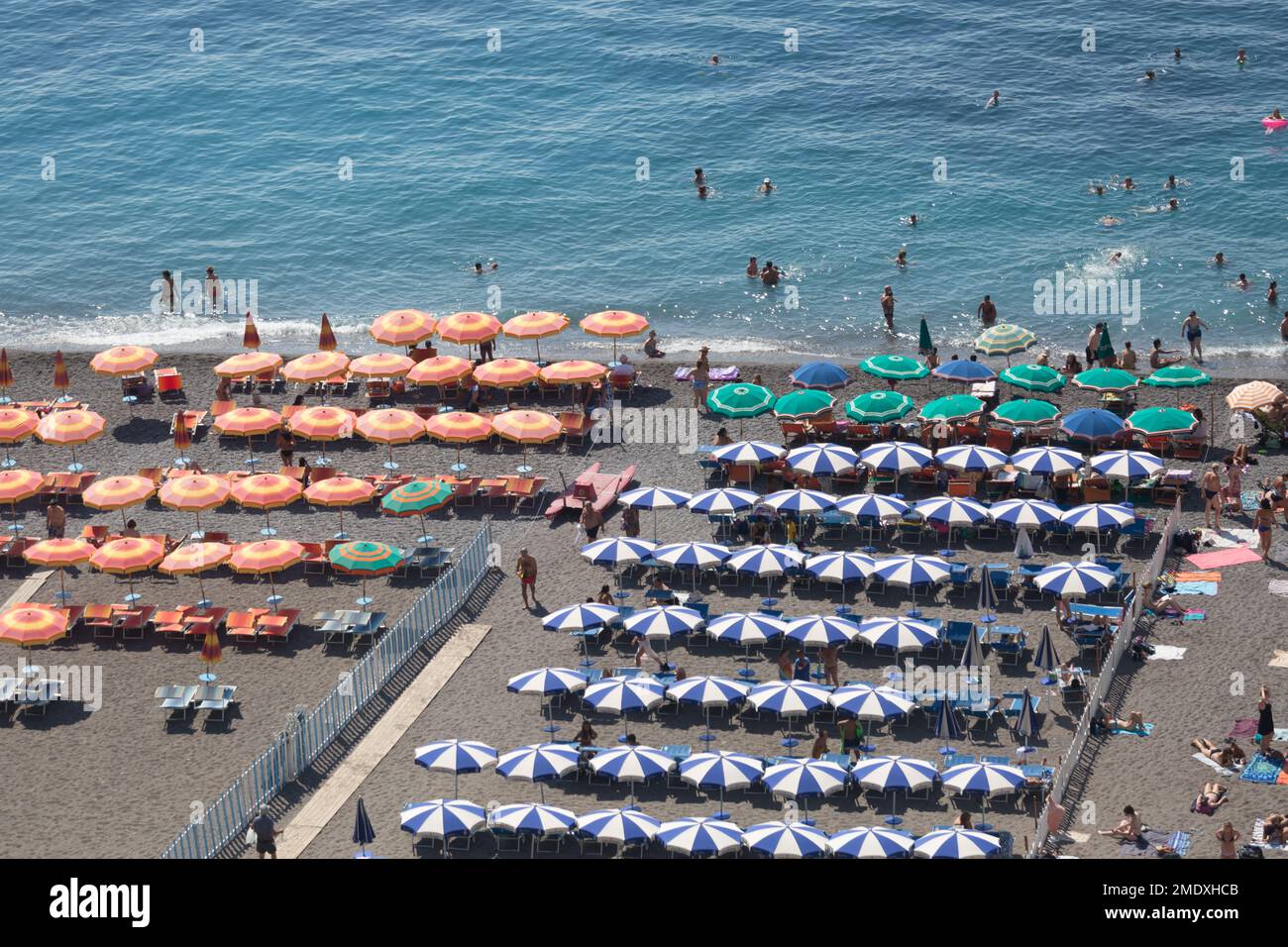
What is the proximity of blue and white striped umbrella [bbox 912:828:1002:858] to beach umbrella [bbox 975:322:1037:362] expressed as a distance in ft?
73.6

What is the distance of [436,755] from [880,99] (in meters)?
52.5

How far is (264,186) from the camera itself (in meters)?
73.0

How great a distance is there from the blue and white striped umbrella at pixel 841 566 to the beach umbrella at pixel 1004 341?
40.9 ft

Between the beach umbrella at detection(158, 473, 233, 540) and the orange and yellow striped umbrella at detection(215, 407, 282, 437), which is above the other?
the orange and yellow striped umbrella at detection(215, 407, 282, 437)

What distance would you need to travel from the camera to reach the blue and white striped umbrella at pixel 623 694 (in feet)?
94.7

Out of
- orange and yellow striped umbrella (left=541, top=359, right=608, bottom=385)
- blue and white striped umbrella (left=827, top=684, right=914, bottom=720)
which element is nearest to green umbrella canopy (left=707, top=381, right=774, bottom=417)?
orange and yellow striped umbrella (left=541, top=359, right=608, bottom=385)

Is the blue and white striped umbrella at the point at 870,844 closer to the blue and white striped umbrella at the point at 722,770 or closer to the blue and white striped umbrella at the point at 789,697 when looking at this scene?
the blue and white striped umbrella at the point at 722,770

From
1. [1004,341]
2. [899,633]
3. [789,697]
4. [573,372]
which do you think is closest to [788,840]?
[789,697]

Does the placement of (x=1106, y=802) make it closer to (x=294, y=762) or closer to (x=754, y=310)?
(x=294, y=762)

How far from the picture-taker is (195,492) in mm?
37125

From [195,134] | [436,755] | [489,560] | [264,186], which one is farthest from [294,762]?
[195,134]

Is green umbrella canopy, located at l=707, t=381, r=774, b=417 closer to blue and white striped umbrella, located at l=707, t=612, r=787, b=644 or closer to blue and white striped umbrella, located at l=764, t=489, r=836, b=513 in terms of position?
blue and white striped umbrella, located at l=764, t=489, r=836, b=513

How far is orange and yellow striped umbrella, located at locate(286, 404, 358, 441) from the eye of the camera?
135 feet

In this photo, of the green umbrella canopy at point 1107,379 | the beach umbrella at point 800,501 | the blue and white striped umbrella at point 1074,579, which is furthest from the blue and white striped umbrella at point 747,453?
the green umbrella canopy at point 1107,379
